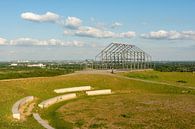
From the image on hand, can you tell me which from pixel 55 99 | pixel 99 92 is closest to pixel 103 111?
pixel 55 99

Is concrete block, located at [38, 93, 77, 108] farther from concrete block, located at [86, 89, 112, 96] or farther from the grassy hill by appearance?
concrete block, located at [86, 89, 112, 96]

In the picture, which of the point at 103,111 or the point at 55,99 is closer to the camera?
the point at 103,111

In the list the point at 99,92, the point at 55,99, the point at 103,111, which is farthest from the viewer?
the point at 99,92

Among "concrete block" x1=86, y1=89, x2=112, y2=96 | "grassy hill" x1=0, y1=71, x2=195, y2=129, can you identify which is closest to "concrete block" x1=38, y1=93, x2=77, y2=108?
"grassy hill" x1=0, y1=71, x2=195, y2=129

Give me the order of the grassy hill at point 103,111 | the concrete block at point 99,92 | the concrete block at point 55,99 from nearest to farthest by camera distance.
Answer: the grassy hill at point 103,111, the concrete block at point 55,99, the concrete block at point 99,92

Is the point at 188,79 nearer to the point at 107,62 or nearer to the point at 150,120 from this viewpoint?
the point at 107,62

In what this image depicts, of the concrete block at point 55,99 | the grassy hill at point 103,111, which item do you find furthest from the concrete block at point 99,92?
the concrete block at point 55,99

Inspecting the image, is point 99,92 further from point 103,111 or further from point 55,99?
point 103,111

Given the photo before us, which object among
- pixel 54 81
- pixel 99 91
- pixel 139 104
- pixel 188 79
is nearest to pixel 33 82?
pixel 54 81

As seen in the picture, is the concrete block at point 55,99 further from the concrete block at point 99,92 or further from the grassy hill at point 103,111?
the concrete block at point 99,92

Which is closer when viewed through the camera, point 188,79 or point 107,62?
point 188,79

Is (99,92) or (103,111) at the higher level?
(99,92)
